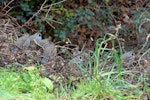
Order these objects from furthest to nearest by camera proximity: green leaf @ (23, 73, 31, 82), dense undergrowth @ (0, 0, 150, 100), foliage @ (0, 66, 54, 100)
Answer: green leaf @ (23, 73, 31, 82)
dense undergrowth @ (0, 0, 150, 100)
foliage @ (0, 66, 54, 100)

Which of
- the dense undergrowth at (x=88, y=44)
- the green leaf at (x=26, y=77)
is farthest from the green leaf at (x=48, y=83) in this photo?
the green leaf at (x=26, y=77)

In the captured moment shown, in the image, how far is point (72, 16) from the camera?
24.5 feet

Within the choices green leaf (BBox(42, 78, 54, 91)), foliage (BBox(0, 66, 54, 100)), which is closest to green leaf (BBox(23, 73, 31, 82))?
foliage (BBox(0, 66, 54, 100))

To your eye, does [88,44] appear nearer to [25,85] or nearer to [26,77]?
[26,77]

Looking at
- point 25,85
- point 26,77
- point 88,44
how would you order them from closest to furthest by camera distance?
1. point 25,85
2. point 26,77
3. point 88,44

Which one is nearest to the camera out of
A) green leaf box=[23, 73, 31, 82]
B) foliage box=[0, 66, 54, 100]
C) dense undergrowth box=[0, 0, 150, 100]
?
foliage box=[0, 66, 54, 100]

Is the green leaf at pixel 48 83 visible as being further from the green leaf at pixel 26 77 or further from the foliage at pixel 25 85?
the green leaf at pixel 26 77

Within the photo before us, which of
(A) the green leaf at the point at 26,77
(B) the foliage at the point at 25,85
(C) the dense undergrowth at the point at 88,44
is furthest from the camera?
(A) the green leaf at the point at 26,77

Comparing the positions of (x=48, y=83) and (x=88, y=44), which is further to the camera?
(x=88, y=44)

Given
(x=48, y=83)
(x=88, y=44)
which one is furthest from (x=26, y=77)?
(x=88, y=44)

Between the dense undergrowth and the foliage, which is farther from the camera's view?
the dense undergrowth

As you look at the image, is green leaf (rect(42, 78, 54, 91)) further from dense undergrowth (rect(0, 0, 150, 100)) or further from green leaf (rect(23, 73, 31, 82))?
green leaf (rect(23, 73, 31, 82))

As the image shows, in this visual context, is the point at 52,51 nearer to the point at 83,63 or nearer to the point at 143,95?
the point at 83,63

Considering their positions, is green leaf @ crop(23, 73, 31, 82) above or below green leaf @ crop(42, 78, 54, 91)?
above
